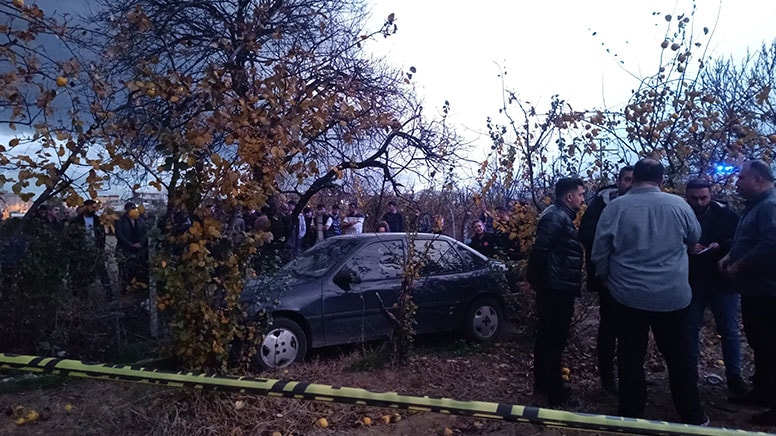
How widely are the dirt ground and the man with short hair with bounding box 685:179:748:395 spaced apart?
0.35 m

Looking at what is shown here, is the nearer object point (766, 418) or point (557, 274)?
point (766, 418)

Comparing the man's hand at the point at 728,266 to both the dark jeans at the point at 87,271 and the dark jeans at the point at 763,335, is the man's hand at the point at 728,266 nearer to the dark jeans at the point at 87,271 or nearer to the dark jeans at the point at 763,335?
the dark jeans at the point at 763,335

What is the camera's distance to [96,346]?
21.5 ft

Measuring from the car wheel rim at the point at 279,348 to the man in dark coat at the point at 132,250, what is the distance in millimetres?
1270

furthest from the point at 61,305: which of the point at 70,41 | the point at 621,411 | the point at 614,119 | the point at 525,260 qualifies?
the point at 614,119

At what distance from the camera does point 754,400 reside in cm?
485

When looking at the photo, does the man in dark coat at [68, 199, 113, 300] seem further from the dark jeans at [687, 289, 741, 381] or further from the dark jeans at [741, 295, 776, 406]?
the dark jeans at [741, 295, 776, 406]

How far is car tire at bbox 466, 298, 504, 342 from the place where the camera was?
287 inches

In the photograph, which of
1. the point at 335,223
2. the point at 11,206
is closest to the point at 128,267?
the point at 11,206

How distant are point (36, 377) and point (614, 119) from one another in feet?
21.9

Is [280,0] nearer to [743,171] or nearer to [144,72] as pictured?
[144,72]

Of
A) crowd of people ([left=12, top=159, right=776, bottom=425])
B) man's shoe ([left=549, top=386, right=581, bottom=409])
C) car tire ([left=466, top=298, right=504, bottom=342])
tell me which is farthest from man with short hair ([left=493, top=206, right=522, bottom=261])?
man's shoe ([left=549, top=386, right=581, bottom=409])

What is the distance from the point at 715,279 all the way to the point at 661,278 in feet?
4.31

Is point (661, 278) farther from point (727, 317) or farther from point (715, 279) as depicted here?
point (727, 317)
